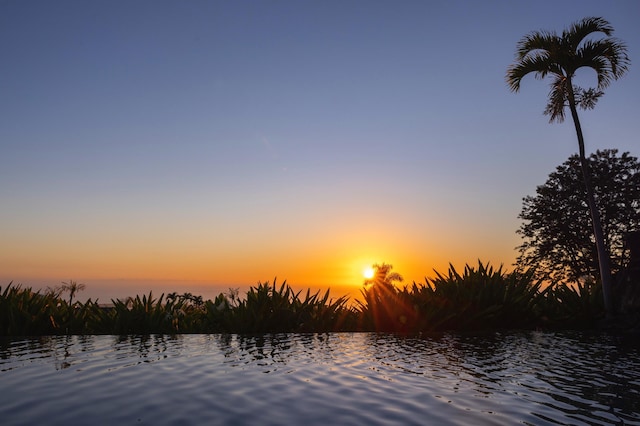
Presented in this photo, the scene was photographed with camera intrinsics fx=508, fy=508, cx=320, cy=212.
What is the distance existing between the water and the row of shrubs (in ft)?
7.44

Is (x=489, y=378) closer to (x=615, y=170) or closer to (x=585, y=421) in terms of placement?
(x=585, y=421)

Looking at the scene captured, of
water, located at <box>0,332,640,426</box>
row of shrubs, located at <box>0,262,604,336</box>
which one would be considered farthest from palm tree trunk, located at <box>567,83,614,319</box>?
Answer: water, located at <box>0,332,640,426</box>

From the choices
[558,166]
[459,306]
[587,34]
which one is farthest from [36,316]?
[558,166]

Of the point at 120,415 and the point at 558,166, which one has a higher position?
the point at 558,166

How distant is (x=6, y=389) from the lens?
498 centimetres

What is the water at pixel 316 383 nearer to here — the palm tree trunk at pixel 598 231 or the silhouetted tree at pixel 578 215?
the palm tree trunk at pixel 598 231

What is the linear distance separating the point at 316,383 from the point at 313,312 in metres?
6.87

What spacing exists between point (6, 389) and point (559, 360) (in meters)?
6.86

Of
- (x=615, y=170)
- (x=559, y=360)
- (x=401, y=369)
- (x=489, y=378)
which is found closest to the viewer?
(x=489, y=378)

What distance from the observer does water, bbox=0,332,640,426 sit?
4.08 metres

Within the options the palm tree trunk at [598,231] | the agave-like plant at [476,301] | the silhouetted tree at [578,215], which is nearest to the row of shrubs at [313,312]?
the agave-like plant at [476,301]

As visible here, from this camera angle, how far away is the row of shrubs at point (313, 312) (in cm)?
1136

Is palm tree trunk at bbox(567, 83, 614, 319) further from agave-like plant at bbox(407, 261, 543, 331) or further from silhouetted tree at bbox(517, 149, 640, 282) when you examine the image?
silhouetted tree at bbox(517, 149, 640, 282)

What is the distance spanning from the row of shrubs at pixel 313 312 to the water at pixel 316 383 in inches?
89.3
